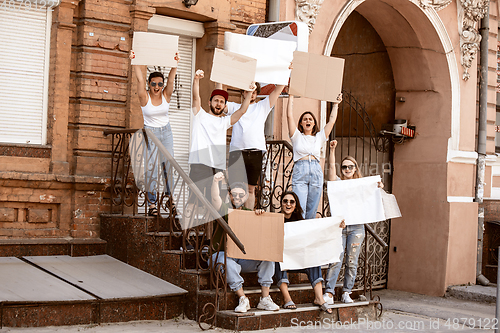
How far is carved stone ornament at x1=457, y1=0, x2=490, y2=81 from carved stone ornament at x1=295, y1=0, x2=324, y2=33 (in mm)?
3722

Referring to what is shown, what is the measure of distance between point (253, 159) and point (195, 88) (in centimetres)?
109

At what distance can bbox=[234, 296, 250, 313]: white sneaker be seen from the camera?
6582 mm

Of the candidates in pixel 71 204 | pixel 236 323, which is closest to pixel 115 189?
pixel 71 204

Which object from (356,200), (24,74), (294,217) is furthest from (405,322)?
(24,74)

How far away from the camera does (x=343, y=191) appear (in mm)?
7633

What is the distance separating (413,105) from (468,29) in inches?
67.5

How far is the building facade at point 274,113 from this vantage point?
7.84 meters

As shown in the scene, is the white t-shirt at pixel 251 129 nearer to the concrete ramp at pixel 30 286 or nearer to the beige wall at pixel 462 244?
the concrete ramp at pixel 30 286

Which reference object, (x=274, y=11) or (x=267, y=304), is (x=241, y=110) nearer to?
(x=267, y=304)

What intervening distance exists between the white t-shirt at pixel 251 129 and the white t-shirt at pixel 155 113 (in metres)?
0.87

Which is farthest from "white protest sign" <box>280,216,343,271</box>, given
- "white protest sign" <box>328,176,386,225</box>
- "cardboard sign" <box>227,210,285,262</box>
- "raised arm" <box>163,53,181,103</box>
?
"raised arm" <box>163,53,181,103</box>

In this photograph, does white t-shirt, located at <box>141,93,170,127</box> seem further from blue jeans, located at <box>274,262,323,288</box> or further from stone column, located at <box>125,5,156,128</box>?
blue jeans, located at <box>274,262,323,288</box>

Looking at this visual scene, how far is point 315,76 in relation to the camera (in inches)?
→ 299

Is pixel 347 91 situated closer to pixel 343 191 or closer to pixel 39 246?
pixel 343 191
